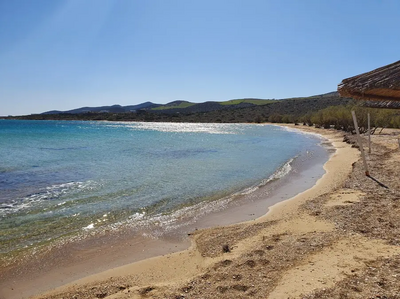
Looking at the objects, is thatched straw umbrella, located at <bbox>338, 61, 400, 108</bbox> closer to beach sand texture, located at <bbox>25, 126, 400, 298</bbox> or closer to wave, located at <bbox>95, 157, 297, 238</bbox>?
beach sand texture, located at <bbox>25, 126, 400, 298</bbox>

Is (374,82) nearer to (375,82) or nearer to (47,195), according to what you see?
(375,82)

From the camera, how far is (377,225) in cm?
593

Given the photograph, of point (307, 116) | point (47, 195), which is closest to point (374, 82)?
point (47, 195)

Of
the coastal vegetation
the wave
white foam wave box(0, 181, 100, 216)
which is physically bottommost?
the wave

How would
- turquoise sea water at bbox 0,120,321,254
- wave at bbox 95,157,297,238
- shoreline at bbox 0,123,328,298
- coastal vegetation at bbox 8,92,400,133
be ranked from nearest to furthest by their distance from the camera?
shoreline at bbox 0,123,328,298 < wave at bbox 95,157,297,238 < turquoise sea water at bbox 0,120,321,254 < coastal vegetation at bbox 8,92,400,133

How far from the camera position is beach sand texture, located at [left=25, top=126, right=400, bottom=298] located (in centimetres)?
395

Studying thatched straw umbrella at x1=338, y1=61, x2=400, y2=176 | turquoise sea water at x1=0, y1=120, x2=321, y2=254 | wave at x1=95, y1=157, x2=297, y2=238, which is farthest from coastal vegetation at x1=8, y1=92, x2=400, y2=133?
thatched straw umbrella at x1=338, y1=61, x2=400, y2=176

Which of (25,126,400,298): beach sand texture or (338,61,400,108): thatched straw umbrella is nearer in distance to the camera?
(338,61,400,108): thatched straw umbrella

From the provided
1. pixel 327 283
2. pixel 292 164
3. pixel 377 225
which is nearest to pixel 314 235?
pixel 377 225

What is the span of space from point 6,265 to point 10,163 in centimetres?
1388

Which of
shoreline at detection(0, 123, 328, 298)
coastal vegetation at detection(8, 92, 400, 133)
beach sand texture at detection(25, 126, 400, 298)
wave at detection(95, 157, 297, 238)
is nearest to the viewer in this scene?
beach sand texture at detection(25, 126, 400, 298)

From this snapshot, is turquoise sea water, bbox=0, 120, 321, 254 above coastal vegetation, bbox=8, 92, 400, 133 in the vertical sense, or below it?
below

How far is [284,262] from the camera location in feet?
15.4

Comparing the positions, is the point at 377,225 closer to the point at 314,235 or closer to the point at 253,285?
the point at 314,235
